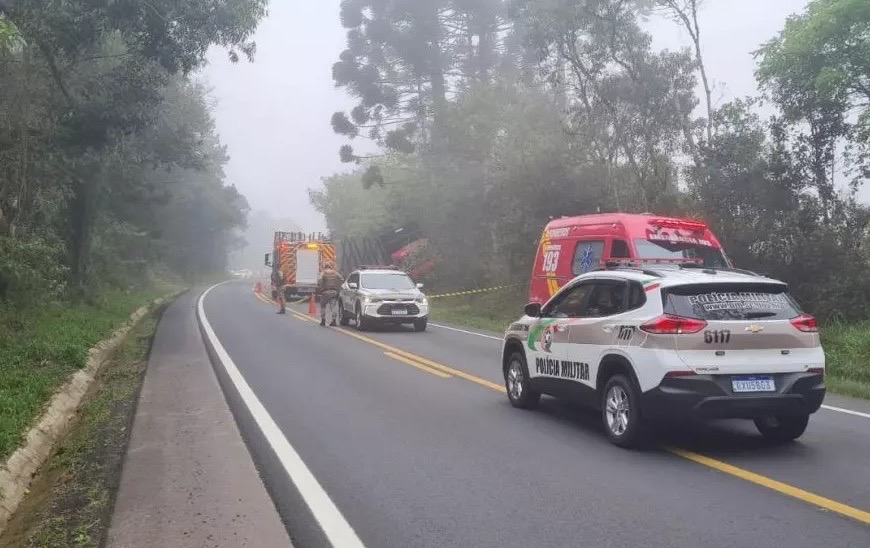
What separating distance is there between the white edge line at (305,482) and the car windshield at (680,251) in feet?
24.5

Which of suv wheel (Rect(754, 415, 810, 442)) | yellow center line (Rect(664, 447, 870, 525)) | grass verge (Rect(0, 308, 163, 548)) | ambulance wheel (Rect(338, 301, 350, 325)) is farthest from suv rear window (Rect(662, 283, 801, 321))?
ambulance wheel (Rect(338, 301, 350, 325))

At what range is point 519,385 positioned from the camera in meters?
9.71

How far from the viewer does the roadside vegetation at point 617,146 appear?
1831 centimetres

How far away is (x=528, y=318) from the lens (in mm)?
9633

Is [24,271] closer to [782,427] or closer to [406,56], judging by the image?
[782,427]

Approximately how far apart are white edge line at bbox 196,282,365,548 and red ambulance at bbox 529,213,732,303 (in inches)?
273

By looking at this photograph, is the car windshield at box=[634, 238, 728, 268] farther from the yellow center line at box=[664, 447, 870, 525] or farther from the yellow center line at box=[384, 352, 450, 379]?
the yellow center line at box=[664, 447, 870, 525]

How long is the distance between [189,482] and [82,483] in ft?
3.23

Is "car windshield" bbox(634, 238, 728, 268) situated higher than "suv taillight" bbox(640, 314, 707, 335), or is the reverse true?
"car windshield" bbox(634, 238, 728, 268)

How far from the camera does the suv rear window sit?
23.8 ft

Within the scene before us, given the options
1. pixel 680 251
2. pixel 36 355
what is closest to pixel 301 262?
pixel 36 355

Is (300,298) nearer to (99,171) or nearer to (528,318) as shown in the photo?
A: (99,171)

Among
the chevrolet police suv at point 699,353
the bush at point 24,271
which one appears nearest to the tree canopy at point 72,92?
the bush at point 24,271

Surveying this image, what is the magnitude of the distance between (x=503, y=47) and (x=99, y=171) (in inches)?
1055
